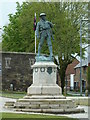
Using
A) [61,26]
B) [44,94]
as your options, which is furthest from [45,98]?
[61,26]

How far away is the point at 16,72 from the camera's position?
51.4 metres

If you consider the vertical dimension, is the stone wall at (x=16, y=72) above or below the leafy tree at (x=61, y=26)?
below

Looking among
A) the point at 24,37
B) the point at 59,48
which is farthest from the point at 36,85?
the point at 24,37

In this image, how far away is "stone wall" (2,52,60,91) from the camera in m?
50.8

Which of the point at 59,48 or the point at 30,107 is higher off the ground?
the point at 59,48

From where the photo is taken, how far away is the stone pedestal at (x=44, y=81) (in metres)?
19.9

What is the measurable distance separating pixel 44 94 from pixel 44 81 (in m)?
0.88

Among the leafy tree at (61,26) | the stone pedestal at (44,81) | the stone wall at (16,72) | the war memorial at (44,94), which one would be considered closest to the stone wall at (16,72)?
the stone wall at (16,72)

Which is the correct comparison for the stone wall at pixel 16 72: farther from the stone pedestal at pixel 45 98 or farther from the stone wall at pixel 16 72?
the stone pedestal at pixel 45 98

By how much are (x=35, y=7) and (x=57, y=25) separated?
387 centimetres

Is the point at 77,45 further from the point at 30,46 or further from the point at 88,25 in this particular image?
the point at 30,46

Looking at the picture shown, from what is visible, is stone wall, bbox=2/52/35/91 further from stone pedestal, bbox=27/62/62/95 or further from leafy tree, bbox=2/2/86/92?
stone pedestal, bbox=27/62/62/95

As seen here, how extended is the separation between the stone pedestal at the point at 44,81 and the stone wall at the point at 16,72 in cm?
3006

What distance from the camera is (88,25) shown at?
42.9 metres
